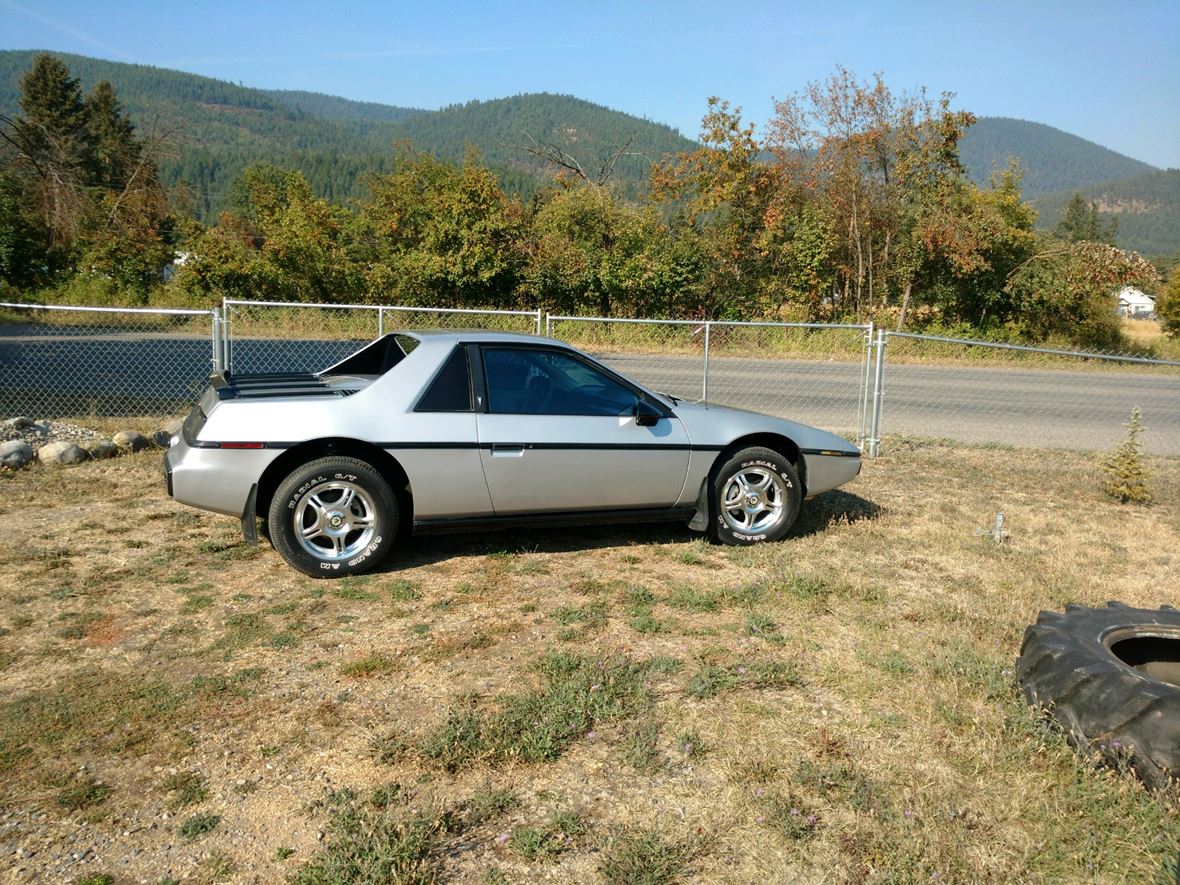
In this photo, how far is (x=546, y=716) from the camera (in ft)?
12.3

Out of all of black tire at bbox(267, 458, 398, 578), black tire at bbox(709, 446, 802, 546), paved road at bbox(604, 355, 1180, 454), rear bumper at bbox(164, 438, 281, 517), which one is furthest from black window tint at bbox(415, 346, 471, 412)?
paved road at bbox(604, 355, 1180, 454)

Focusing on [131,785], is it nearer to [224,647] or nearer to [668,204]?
[224,647]

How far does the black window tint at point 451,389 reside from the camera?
5.62m

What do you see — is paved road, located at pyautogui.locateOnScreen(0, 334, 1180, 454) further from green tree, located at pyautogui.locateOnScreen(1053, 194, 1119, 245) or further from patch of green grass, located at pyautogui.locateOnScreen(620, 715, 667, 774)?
green tree, located at pyautogui.locateOnScreen(1053, 194, 1119, 245)

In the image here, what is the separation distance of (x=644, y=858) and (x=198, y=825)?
59.5 inches

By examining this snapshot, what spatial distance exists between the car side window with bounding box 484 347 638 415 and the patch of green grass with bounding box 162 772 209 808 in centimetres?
298

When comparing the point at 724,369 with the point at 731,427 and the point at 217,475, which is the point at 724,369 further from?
the point at 217,475

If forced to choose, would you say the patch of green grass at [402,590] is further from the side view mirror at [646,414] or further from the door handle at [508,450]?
the side view mirror at [646,414]

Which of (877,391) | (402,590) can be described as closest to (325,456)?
→ (402,590)

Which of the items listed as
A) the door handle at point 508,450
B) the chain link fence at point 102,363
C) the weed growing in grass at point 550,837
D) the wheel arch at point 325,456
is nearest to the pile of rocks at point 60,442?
the chain link fence at point 102,363

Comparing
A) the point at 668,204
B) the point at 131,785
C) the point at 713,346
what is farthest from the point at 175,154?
the point at 131,785

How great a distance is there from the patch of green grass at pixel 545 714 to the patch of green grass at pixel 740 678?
27 centimetres

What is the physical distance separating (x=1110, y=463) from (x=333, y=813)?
26.8 ft

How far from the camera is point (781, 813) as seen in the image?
3113mm
